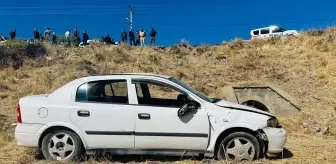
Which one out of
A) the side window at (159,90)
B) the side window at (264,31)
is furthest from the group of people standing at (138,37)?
the side window at (159,90)

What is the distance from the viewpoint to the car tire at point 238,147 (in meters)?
7.07

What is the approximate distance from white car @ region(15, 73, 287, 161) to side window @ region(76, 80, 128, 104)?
0.02m

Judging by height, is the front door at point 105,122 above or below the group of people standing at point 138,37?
below

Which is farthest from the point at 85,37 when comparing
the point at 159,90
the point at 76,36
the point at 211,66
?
the point at 159,90

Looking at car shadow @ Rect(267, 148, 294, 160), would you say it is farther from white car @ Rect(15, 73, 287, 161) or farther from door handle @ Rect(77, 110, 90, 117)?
door handle @ Rect(77, 110, 90, 117)

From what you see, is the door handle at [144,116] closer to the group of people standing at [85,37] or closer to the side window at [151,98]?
the side window at [151,98]

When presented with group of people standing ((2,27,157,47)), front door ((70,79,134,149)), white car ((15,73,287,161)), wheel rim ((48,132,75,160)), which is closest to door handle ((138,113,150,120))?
white car ((15,73,287,161))

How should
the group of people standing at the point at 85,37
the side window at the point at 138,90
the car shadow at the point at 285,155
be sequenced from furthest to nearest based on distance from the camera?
the group of people standing at the point at 85,37 < the car shadow at the point at 285,155 < the side window at the point at 138,90

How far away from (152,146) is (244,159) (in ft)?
5.11

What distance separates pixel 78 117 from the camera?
7148 mm

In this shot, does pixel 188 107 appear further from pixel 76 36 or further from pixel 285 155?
pixel 76 36

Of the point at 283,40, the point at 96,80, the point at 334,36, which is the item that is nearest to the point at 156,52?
the point at 283,40

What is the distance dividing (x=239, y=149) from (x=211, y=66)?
49.0 ft

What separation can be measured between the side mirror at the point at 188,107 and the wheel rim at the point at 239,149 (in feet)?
2.52
